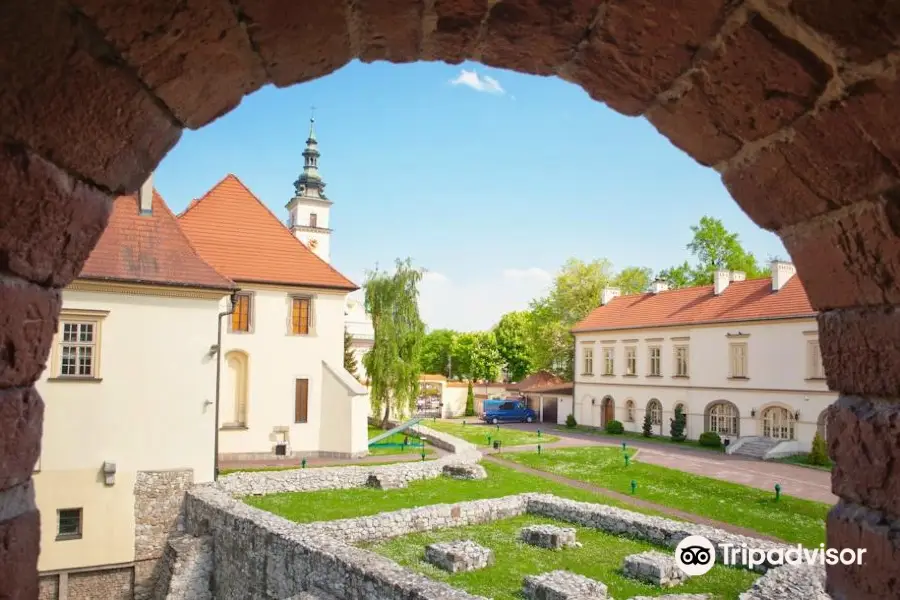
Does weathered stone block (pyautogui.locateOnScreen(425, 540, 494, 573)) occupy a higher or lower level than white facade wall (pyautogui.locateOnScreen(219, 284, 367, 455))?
lower

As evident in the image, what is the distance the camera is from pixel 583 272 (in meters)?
48.2

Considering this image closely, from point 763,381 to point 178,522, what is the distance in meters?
23.6

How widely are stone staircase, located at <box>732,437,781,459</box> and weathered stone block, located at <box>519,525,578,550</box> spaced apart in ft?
52.2

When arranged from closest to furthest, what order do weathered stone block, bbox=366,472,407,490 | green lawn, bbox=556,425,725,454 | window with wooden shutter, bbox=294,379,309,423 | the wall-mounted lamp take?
the wall-mounted lamp < weathered stone block, bbox=366,472,407,490 < window with wooden shutter, bbox=294,379,309,423 < green lawn, bbox=556,425,725,454

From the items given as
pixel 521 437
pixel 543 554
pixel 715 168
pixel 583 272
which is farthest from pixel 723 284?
pixel 715 168

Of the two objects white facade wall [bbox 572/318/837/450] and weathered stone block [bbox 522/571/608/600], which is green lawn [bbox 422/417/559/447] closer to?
white facade wall [bbox 572/318/837/450]

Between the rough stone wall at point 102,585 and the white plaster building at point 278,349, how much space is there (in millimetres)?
6802

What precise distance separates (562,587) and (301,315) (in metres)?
15.6

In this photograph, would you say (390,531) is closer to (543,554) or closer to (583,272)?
(543,554)

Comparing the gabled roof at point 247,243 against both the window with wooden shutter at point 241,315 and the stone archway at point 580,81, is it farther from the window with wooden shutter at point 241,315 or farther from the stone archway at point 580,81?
the stone archway at point 580,81

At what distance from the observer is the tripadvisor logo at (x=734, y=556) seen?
1080 cm

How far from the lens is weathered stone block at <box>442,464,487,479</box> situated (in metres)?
20.1

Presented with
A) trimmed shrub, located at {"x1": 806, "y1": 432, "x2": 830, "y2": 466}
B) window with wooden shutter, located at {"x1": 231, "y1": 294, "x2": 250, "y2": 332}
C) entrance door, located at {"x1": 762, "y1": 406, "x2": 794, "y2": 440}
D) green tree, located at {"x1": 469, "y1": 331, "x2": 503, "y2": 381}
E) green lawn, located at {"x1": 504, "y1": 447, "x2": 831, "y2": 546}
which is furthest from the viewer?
green tree, located at {"x1": 469, "y1": 331, "x2": 503, "y2": 381}

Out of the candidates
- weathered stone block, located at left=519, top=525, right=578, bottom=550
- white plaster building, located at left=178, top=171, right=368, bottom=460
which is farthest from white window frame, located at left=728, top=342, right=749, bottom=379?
weathered stone block, located at left=519, top=525, right=578, bottom=550
